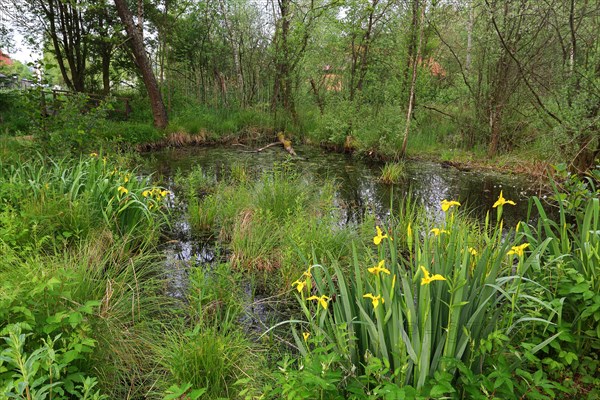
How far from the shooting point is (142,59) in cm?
1092

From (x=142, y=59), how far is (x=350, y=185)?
7522 mm

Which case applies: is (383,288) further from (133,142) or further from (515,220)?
(133,142)

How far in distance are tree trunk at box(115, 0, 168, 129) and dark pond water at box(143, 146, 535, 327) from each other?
61.2 inches

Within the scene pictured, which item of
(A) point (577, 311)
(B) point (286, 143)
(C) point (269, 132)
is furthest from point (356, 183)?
(C) point (269, 132)

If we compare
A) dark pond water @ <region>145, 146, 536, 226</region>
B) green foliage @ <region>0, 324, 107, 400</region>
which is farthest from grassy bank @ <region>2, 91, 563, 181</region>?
green foliage @ <region>0, 324, 107, 400</region>

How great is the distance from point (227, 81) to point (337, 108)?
21.4 ft

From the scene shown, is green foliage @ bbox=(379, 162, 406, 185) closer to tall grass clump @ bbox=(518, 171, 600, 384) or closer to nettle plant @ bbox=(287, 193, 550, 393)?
tall grass clump @ bbox=(518, 171, 600, 384)

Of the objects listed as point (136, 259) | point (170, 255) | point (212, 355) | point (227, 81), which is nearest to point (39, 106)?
point (170, 255)

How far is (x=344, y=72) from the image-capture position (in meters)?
12.2

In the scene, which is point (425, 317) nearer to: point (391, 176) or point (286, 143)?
point (391, 176)

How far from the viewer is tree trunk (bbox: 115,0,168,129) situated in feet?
33.4

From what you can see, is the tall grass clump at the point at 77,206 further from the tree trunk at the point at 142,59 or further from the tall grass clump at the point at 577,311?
the tree trunk at the point at 142,59

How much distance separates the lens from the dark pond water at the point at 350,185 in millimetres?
3992

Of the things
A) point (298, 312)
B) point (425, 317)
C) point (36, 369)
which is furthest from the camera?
point (298, 312)
